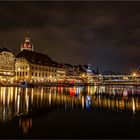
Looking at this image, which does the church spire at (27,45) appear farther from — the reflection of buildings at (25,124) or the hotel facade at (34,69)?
the reflection of buildings at (25,124)

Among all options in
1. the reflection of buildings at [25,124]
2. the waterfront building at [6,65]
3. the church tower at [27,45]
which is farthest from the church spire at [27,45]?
the reflection of buildings at [25,124]

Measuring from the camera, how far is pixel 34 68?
77125 millimetres

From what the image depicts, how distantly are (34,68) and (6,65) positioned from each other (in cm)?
1117

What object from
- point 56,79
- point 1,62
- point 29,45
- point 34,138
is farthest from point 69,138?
point 29,45

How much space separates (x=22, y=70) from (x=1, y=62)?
9274 millimetres

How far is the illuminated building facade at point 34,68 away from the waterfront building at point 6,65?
8.44 feet

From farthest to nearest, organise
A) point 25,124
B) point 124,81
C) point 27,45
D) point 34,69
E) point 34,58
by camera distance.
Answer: point 27,45, point 124,81, point 34,58, point 34,69, point 25,124

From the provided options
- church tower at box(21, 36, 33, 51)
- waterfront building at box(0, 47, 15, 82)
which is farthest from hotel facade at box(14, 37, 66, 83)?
church tower at box(21, 36, 33, 51)

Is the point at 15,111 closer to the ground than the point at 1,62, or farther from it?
closer to the ground

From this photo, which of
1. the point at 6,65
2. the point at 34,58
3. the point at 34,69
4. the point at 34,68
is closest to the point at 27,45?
the point at 34,58

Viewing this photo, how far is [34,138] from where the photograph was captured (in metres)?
9.98

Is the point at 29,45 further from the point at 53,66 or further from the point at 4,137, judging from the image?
the point at 4,137

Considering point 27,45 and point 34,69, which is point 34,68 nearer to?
point 34,69

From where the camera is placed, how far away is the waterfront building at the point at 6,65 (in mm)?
66625
